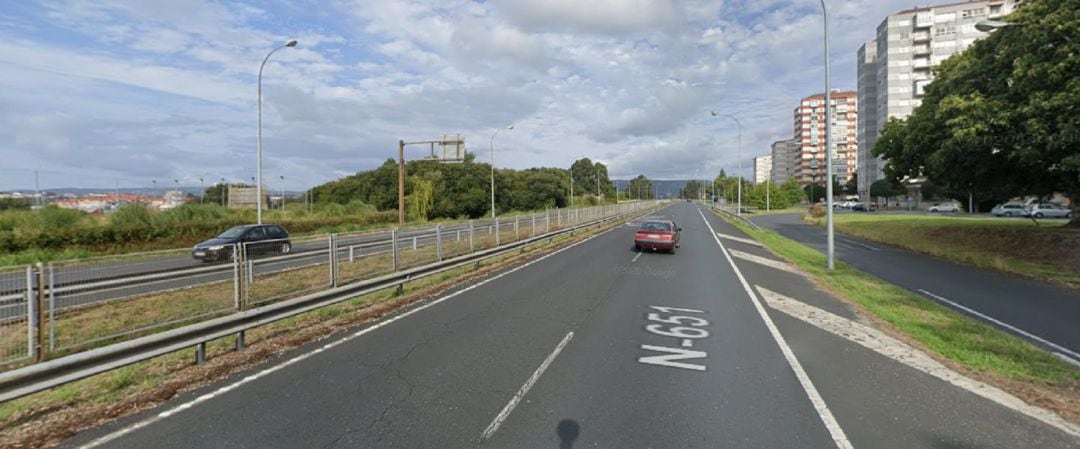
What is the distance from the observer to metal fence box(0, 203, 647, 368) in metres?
5.15

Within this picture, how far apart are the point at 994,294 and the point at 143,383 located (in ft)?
56.1

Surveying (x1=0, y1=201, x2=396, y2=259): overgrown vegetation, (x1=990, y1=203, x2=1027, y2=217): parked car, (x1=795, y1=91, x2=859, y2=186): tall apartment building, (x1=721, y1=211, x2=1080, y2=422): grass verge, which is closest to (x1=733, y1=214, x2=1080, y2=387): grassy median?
(x1=721, y1=211, x2=1080, y2=422): grass verge

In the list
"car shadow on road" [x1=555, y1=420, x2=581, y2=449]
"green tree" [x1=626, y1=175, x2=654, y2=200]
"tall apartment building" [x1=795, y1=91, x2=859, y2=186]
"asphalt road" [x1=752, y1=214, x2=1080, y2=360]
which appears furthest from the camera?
"green tree" [x1=626, y1=175, x2=654, y2=200]

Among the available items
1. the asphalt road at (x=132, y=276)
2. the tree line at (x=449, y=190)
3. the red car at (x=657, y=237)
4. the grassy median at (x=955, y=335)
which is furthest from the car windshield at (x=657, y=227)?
the tree line at (x=449, y=190)

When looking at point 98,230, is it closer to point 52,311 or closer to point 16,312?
point 52,311

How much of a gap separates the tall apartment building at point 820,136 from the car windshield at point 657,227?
135 metres

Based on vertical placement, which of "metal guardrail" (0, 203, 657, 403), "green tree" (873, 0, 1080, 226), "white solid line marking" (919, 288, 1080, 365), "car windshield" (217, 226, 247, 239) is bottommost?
"white solid line marking" (919, 288, 1080, 365)

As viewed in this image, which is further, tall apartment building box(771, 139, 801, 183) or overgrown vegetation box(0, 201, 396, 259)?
tall apartment building box(771, 139, 801, 183)

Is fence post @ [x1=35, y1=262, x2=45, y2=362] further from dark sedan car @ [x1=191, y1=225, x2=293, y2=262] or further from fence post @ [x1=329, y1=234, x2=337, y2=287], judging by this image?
fence post @ [x1=329, y1=234, x2=337, y2=287]

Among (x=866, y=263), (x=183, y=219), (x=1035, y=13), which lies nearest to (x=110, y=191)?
(x=183, y=219)

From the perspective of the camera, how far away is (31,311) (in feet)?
16.7

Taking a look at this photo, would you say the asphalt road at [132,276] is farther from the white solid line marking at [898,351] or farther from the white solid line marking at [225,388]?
the white solid line marking at [898,351]

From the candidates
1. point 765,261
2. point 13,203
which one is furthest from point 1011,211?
point 13,203

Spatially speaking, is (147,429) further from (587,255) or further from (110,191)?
(110,191)
